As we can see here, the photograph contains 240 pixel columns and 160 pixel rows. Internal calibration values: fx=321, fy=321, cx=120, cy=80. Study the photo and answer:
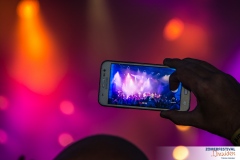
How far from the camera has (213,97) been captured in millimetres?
691

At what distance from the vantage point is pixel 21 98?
4.78 feet

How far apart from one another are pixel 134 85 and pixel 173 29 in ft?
1.60

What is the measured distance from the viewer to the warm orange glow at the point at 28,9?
1.45m

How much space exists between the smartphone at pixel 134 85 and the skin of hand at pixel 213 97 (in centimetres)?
31

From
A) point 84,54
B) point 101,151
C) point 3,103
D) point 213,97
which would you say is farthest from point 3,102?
point 101,151

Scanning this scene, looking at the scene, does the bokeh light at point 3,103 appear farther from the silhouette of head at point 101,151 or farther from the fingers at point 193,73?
the silhouette of head at point 101,151

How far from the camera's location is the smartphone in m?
1.08

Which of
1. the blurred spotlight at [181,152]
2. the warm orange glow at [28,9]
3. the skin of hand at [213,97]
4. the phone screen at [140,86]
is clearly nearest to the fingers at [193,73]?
the skin of hand at [213,97]

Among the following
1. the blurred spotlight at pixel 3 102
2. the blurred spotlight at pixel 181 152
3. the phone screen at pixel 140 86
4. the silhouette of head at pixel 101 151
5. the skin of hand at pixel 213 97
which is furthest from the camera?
the blurred spotlight at pixel 3 102

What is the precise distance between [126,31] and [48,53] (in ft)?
1.21

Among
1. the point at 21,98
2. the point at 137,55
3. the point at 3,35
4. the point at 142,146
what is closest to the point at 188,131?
the point at 142,146

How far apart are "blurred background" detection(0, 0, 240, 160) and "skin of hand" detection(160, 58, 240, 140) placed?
71cm

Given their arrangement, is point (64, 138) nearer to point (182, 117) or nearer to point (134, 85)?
point (134, 85)

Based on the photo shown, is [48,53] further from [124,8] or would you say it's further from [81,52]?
[124,8]
